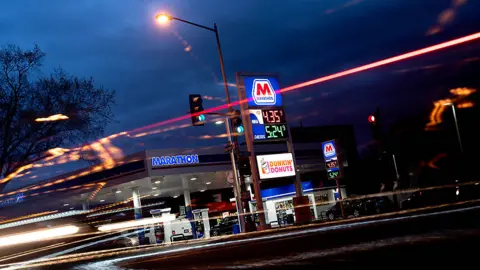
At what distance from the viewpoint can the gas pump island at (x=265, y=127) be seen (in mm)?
26172

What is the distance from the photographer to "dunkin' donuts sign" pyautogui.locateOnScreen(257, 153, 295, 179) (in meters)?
27.3

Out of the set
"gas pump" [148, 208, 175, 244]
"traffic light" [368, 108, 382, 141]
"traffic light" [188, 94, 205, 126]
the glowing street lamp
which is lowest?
"gas pump" [148, 208, 175, 244]

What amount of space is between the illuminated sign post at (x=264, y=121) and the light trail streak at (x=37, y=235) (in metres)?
11.6

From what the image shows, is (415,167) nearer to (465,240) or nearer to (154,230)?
(154,230)

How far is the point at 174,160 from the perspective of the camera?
33312 millimetres

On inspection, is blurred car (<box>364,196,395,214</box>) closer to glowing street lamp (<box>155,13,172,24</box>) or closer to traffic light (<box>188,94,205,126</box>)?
traffic light (<box>188,94,205,126</box>)

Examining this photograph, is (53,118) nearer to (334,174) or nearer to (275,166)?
(275,166)

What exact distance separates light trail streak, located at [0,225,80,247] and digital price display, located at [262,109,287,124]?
537 inches

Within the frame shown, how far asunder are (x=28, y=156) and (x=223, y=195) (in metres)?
39.8

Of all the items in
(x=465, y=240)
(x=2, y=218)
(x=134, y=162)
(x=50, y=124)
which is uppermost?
(x=50, y=124)

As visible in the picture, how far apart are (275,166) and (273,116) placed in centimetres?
266

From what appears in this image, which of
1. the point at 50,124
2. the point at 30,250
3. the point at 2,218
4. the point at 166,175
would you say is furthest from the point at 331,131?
the point at 30,250

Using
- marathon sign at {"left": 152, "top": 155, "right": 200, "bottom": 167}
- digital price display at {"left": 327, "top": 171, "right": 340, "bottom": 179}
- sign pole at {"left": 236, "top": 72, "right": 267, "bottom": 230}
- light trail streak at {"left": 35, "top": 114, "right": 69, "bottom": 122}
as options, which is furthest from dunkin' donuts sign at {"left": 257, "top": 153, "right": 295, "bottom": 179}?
light trail streak at {"left": 35, "top": 114, "right": 69, "bottom": 122}

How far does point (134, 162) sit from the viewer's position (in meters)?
33.4
